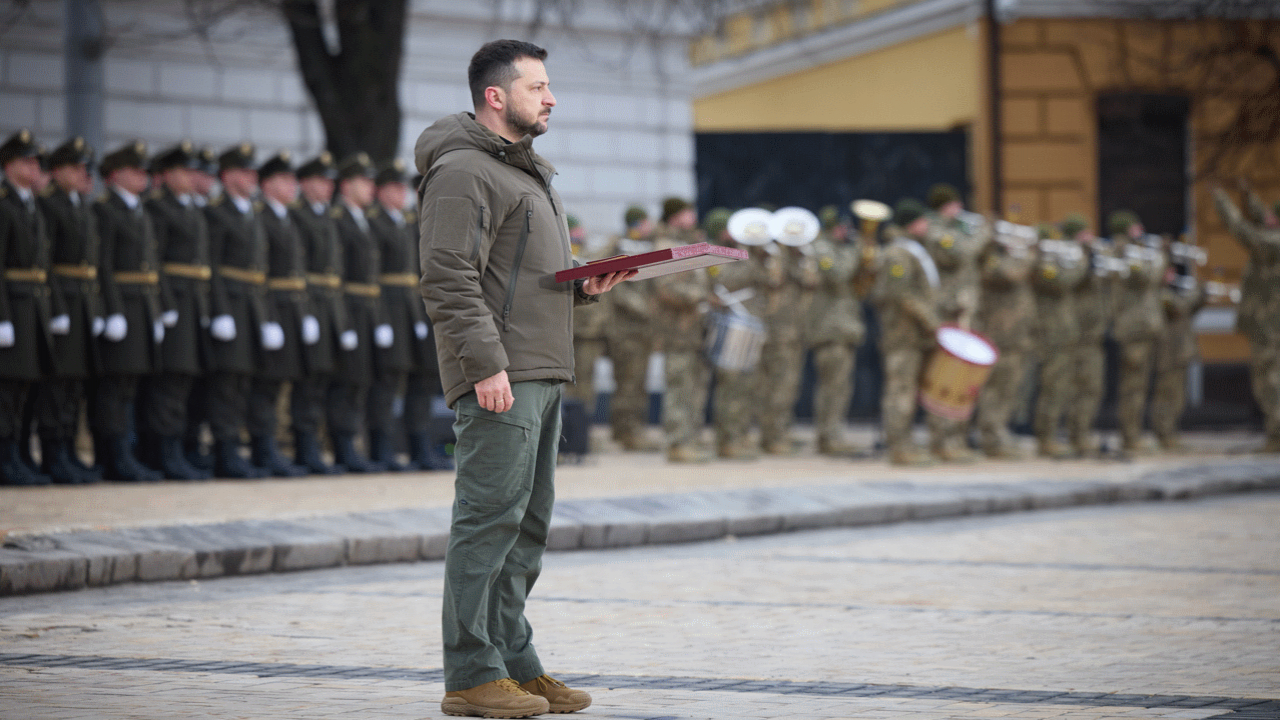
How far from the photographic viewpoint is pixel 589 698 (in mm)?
5055

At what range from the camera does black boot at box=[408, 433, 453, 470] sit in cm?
1301

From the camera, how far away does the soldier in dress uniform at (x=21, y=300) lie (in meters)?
10.7

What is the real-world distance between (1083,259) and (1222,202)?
133 centimetres

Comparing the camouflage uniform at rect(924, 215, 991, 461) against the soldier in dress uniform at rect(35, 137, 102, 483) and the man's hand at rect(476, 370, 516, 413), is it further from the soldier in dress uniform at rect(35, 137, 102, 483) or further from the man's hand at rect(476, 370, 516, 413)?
the man's hand at rect(476, 370, 516, 413)

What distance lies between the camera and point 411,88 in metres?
19.7

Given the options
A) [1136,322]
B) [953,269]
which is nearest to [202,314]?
[953,269]

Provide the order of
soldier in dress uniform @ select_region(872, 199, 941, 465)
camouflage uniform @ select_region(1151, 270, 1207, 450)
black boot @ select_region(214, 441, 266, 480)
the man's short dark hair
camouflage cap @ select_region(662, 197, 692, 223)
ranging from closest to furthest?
1. the man's short dark hair
2. black boot @ select_region(214, 441, 266, 480)
3. soldier in dress uniform @ select_region(872, 199, 941, 465)
4. camouflage cap @ select_region(662, 197, 692, 223)
5. camouflage uniform @ select_region(1151, 270, 1207, 450)

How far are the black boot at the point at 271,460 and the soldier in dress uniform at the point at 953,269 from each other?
5558mm

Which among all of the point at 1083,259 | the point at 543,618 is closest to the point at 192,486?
the point at 543,618

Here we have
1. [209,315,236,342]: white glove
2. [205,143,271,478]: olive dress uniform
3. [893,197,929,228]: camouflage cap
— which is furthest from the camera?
[893,197,929,228]: camouflage cap

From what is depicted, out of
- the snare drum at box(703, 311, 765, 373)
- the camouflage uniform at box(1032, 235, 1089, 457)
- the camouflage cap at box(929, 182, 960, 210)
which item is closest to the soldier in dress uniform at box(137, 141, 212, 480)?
the snare drum at box(703, 311, 765, 373)

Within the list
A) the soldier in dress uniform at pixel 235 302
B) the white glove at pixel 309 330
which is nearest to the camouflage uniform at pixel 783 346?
the white glove at pixel 309 330

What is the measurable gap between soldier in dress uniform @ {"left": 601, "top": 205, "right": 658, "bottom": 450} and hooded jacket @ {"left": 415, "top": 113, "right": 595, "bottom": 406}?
986 centimetres

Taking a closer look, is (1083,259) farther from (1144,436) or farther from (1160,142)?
(1160,142)
